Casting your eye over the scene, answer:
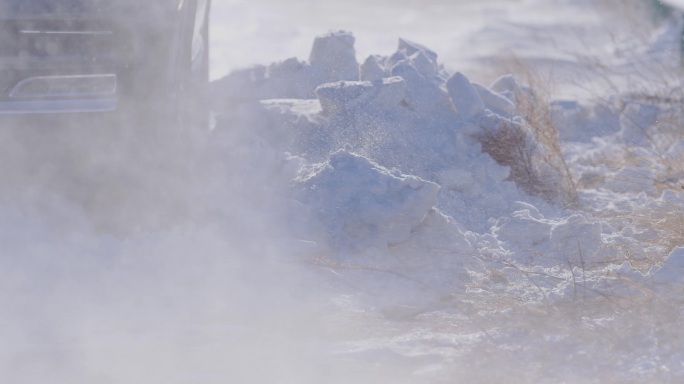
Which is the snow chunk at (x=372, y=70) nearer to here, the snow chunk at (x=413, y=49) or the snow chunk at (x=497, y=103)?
the snow chunk at (x=413, y=49)

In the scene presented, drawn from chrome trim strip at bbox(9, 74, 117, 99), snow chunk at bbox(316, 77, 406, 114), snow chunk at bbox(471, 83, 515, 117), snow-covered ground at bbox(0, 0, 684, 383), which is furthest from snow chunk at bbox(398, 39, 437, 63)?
chrome trim strip at bbox(9, 74, 117, 99)

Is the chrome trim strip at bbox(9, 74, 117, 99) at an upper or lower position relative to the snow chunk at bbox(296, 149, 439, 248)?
upper

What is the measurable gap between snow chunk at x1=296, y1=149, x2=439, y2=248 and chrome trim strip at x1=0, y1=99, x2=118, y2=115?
1.24 meters

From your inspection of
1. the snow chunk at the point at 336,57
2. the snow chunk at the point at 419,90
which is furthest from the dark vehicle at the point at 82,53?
the snow chunk at the point at 336,57

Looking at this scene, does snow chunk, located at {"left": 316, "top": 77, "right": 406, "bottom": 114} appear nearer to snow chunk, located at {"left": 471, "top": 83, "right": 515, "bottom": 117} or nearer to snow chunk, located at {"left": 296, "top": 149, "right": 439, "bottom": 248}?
snow chunk, located at {"left": 471, "top": 83, "right": 515, "bottom": 117}

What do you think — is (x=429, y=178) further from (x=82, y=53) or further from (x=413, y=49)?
(x=82, y=53)

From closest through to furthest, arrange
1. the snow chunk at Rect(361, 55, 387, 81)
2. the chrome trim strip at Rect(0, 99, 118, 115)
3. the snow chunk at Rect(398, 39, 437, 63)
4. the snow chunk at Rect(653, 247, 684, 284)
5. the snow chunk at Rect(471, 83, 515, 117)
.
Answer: the snow chunk at Rect(653, 247, 684, 284)
the chrome trim strip at Rect(0, 99, 118, 115)
the snow chunk at Rect(361, 55, 387, 81)
the snow chunk at Rect(471, 83, 515, 117)
the snow chunk at Rect(398, 39, 437, 63)

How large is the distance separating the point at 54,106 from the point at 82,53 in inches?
11.5

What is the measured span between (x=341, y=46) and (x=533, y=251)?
9.11ft

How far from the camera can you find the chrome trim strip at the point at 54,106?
4.55 metres

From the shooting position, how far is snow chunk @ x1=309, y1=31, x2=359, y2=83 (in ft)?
23.5

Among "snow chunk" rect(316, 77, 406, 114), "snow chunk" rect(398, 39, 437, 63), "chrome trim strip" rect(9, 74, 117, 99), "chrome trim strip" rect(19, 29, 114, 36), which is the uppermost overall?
"chrome trim strip" rect(19, 29, 114, 36)

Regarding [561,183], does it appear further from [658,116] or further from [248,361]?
[248,361]

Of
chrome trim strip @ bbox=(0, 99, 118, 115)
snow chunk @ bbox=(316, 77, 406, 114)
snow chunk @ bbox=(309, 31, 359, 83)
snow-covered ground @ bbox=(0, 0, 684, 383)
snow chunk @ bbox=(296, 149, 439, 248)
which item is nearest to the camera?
snow-covered ground @ bbox=(0, 0, 684, 383)
